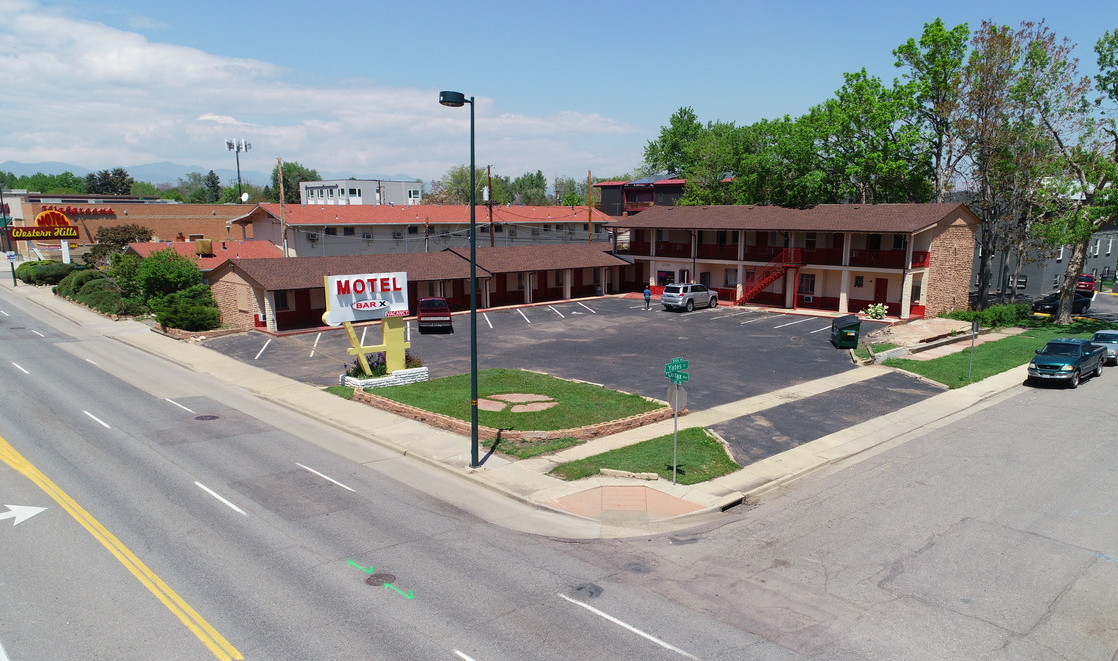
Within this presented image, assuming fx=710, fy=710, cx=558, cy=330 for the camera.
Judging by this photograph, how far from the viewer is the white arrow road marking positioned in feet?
47.8

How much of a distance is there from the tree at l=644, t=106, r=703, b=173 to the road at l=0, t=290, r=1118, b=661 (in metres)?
87.0

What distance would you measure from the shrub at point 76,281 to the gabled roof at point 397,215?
37.9ft

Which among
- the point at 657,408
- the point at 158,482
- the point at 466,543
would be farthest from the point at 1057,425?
the point at 158,482

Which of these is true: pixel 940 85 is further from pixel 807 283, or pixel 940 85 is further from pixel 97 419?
pixel 97 419

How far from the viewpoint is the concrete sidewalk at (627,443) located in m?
16.2

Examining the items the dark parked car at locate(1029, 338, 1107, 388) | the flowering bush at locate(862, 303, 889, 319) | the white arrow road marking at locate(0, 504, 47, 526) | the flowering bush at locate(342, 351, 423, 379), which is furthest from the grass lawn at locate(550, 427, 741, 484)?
the flowering bush at locate(862, 303, 889, 319)

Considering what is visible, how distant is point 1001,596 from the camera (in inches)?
468

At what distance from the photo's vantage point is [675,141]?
103188mm

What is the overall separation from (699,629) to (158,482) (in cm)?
1330

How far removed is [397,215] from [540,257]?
14544 millimetres

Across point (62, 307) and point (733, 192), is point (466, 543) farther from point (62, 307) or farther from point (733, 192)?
point (733, 192)

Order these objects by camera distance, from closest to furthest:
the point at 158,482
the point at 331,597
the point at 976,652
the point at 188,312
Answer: the point at 976,652 < the point at 331,597 < the point at 158,482 < the point at 188,312

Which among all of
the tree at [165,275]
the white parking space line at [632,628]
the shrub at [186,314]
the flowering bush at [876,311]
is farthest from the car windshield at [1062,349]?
the tree at [165,275]

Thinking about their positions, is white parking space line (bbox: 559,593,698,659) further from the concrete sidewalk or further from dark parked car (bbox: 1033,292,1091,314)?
dark parked car (bbox: 1033,292,1091,314)
